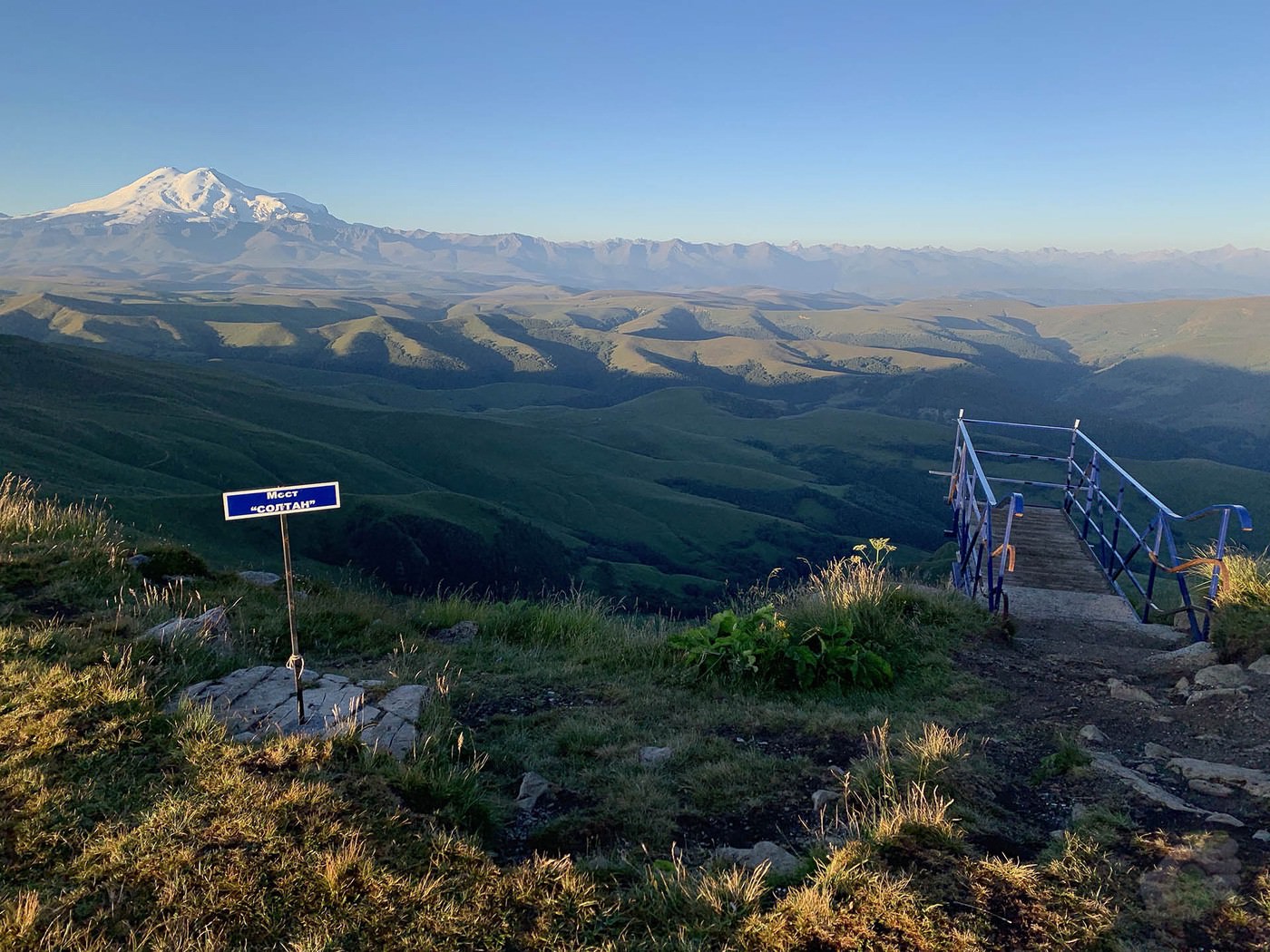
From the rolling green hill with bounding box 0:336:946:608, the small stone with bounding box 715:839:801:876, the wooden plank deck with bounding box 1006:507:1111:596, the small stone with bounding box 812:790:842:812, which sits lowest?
the rolling green hill with bounding box 0:336:946:608

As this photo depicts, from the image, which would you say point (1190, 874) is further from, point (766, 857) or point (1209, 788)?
point (766, 857)

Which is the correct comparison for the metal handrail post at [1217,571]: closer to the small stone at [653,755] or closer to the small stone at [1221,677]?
the small stone at [1221,677]

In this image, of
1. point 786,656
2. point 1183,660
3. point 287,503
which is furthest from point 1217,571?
point 287,503

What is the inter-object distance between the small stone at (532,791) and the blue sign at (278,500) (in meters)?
2.44

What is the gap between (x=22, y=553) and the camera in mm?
8961

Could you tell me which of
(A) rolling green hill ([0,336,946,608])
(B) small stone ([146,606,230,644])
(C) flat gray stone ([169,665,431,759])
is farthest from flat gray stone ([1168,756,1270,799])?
(A) rolling green hill ([0,336,946,608])

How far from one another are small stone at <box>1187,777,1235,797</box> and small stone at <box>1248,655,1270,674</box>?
2721mm

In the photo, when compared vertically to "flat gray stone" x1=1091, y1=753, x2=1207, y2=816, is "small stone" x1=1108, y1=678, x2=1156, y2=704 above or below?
below

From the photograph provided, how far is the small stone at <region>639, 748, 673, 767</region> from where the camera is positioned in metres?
6.18

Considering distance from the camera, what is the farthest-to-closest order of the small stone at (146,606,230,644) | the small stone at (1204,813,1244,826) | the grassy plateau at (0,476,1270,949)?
the small stone at (146,606,230,644) < the small stone at (1204,813,1244,826) < the grassy plateau at (0,476,1270,949)

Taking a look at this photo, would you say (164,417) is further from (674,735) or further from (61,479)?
(674,735)

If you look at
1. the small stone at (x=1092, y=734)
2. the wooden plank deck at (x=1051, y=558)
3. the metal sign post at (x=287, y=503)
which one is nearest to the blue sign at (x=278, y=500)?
the metal sign post at (x=287, y=503)

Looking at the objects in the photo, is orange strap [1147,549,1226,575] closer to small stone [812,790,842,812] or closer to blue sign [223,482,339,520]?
small stone [812,790,842,812]

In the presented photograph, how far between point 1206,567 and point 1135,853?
7.64 metres
